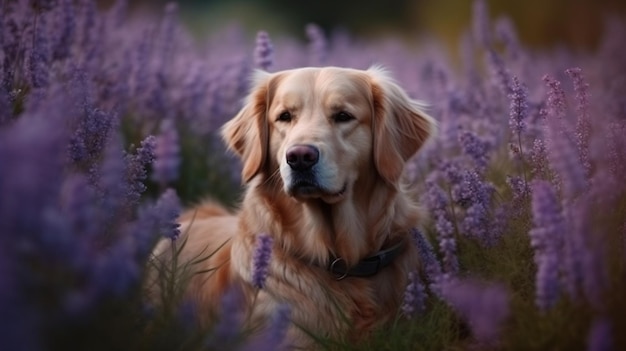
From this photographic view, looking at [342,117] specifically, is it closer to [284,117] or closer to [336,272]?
[284,117]

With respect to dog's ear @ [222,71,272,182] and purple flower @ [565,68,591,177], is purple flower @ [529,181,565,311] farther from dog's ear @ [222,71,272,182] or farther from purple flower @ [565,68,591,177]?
dog's ear @ [222,71,272,182]

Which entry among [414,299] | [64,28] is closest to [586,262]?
[414,299]

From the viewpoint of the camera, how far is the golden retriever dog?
3213mm

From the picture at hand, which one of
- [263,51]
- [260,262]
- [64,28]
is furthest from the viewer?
[263,51]

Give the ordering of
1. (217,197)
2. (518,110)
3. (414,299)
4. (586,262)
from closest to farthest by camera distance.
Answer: (586,262) < (414,299) < (518,110) < (217,197)

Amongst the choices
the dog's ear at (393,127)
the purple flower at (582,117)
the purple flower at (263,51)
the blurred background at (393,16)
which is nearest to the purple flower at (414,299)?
the dog's ear at (393,127)

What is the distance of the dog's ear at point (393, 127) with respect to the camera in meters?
3.49

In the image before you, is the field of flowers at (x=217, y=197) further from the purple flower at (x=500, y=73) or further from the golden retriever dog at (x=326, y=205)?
the golden retriever dog at (x=326, y=205)

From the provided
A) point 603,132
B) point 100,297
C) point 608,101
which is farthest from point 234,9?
point 100,297

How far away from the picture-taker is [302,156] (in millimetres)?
3105

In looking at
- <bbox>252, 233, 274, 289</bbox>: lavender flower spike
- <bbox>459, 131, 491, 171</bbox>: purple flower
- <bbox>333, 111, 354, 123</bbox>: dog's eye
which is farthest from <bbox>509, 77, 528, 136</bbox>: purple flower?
<bbox>252, 233, 274, 289</bbox>: lavender flower spike

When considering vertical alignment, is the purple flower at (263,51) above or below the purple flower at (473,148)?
above

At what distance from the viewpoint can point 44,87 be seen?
10.6ft

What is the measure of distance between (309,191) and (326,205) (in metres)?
0.30
